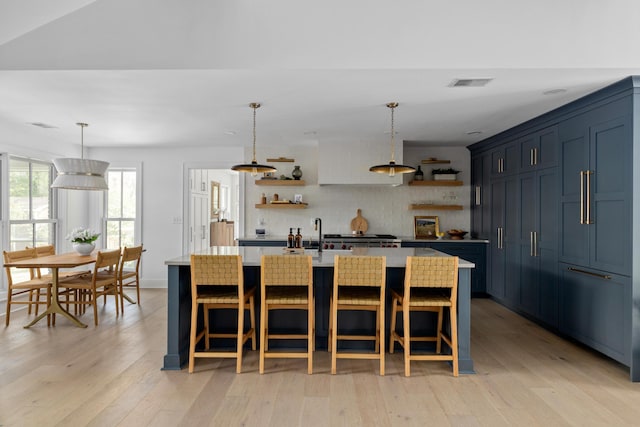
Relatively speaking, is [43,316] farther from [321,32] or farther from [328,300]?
[321,32]

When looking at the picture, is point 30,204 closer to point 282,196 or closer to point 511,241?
point 282,196

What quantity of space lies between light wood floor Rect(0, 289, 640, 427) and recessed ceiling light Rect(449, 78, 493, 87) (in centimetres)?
230

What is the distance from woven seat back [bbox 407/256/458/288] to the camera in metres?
3.15

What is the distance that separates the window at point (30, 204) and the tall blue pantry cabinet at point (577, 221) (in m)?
6.33

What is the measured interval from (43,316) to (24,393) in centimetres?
186

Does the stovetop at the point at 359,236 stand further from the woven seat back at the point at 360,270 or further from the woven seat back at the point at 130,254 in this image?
the woven seat back at the point at 360,270

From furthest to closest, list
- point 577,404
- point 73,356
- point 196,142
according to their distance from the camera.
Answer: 1. point 196,142
2. point 73,356
3. point 577,404

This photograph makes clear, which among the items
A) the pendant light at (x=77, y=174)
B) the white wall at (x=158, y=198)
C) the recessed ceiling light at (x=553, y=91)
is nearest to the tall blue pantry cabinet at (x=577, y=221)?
the recessed ceiling light at (x=553, y=91)

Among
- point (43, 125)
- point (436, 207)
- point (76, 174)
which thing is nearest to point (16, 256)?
point (76, 174)

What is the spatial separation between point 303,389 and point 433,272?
1.27 m

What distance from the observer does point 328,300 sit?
3.74m

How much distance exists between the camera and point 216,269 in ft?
10.5

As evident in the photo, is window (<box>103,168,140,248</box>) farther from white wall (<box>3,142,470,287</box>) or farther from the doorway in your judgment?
the doorway

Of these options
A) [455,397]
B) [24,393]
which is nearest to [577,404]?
[455,397]
